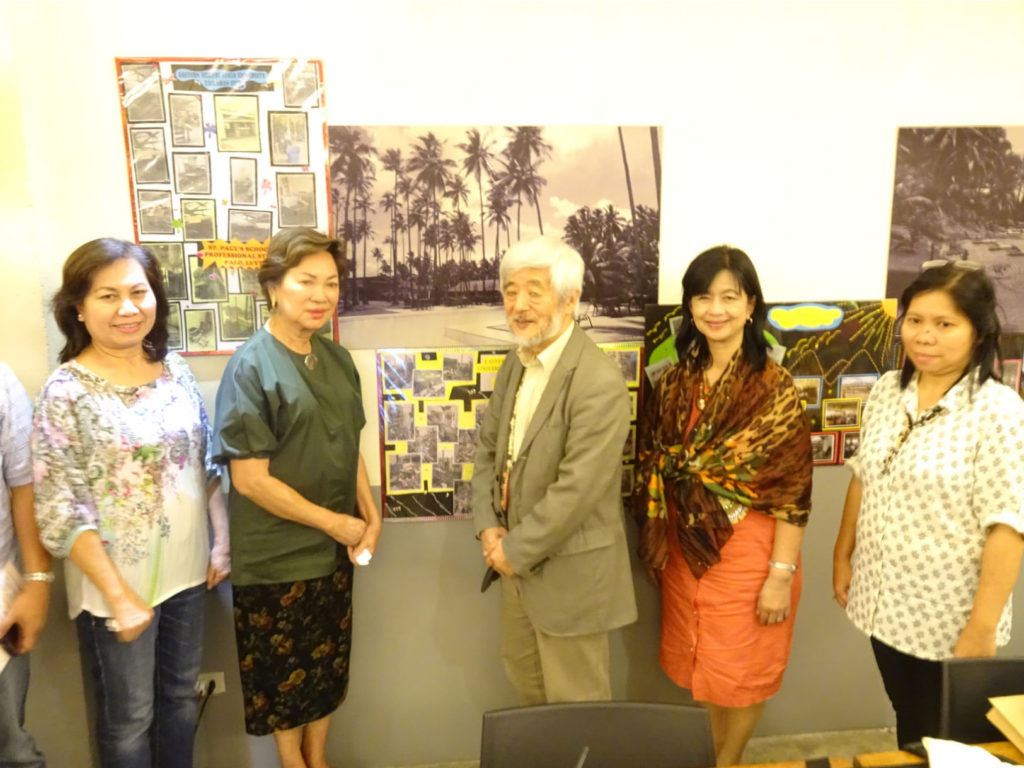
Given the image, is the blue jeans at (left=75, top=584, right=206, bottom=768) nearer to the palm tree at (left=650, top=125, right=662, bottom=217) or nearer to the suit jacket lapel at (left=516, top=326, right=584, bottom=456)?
the suit jacket lapel at (left=516, top=326, right=584, bottom=456)

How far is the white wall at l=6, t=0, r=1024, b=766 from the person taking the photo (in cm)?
177

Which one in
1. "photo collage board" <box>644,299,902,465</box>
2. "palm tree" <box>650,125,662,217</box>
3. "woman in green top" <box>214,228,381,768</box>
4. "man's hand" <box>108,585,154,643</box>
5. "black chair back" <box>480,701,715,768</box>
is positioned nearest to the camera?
"black chair back" <box>480,701,715,768</box>

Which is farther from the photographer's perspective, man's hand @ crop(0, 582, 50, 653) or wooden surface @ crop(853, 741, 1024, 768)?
man's hand @ crop(0, 582, 50, 653)

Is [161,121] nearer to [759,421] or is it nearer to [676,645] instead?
[759,421]

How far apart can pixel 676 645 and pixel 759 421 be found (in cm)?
72

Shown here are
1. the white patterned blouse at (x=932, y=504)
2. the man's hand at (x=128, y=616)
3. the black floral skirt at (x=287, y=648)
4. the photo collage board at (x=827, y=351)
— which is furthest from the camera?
the photo collage board at (x=827, y=351)

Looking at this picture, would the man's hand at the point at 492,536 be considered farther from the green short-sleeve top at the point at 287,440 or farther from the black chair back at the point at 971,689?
the black chair back at the point at 971,689

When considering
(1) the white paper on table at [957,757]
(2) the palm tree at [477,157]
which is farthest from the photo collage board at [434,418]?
(1) the white paper on table at [957,757]

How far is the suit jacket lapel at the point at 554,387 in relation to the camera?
1.66m

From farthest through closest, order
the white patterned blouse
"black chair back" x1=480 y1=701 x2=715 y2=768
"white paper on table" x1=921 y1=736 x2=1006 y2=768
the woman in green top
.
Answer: the woman in green top
the white patterned blouse
"black chair back" x1=480 y1=701 x2=715 y2=768
"white paper on table" x1=921 y1=736 x2=1006 y2=768

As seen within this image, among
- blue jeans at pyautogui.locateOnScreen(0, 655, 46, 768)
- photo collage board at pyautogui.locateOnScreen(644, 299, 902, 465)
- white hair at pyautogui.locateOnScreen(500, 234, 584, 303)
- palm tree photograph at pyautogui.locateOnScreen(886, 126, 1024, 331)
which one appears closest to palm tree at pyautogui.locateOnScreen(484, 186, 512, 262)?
white hair at pyautogui.locateOnScreen(500, 234, 584, 303)

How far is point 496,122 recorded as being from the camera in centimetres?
191

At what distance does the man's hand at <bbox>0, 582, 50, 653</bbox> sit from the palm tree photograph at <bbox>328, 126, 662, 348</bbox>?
3.15ft

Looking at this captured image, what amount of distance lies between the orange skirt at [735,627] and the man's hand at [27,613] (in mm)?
1631
